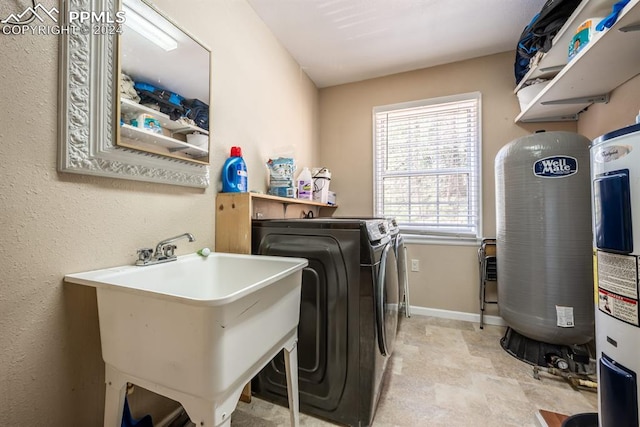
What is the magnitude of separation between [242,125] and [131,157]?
84 cm

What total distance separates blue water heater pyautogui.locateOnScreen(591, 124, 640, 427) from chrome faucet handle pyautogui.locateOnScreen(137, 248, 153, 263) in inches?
67.7

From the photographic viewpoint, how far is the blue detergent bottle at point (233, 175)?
1499mm

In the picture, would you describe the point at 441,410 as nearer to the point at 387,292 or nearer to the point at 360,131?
the point at 387,292

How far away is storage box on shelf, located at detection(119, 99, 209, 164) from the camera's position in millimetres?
998

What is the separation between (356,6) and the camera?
1803 millimetres

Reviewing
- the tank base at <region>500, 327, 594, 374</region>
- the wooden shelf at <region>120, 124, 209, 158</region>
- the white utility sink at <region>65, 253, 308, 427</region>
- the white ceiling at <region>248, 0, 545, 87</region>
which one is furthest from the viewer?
the white ceiling at <region>248, 0, 545, 87</region>

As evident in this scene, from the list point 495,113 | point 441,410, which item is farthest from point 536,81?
point 441,410

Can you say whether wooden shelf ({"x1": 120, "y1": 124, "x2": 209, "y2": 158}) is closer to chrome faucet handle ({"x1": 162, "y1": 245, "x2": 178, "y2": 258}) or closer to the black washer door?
chrome faucet handle ({"x1": 162, "y1": 245, "x2": 178, "y2": 258})

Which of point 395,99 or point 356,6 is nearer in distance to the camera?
point 356,6

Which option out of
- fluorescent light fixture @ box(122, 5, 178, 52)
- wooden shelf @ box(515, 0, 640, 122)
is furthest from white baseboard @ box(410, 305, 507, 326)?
fluorescent light fixture @ box(122, 5, 178, 52)

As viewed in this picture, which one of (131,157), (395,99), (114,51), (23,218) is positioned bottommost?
(23,218)

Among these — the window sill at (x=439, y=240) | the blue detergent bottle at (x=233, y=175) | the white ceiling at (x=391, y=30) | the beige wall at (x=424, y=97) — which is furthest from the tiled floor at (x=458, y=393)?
the white ceiling at (x=391, y=30)

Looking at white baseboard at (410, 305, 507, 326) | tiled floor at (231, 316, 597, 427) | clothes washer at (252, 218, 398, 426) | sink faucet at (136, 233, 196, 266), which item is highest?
sink faucet at (136, 233, 196, 266)

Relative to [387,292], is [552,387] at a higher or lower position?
lower
